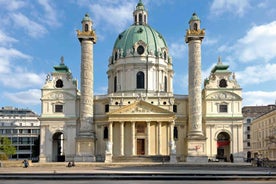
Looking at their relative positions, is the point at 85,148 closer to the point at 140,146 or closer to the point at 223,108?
the point at 140,146

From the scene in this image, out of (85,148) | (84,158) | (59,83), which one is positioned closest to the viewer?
(84,158)

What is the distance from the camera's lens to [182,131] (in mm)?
75375

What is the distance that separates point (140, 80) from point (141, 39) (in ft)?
28.1

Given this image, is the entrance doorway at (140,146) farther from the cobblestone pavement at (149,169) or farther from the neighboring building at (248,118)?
the neighboring building at (248,118)

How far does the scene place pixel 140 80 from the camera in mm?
79688

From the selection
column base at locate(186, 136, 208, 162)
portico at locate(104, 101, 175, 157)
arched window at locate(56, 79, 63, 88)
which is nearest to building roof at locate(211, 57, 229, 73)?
portico at locate(104, 101, 175, 157)

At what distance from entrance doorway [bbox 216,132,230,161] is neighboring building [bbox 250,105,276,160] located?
45.1 feet

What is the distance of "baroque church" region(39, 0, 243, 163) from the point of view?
222 ft

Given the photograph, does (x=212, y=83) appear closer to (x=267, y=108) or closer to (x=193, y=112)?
(x=193, y=112)

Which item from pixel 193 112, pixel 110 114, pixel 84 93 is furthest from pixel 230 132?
pixel 84 93

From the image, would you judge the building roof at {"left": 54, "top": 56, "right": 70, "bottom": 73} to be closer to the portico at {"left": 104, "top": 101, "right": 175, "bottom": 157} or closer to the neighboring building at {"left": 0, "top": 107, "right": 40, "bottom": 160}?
the portico at {"left": 104, "top": 101, "right": 175, "bottom": 157}

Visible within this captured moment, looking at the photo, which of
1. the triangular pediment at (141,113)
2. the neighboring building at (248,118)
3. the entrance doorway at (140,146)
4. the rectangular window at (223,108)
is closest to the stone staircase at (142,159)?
the entrance doorway at (140,146)

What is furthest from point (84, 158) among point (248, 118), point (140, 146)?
point (248, 118)

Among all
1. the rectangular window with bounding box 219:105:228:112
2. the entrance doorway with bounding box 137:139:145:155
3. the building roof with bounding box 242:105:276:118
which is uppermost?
the building roof with bounding box 242:105:276:118
